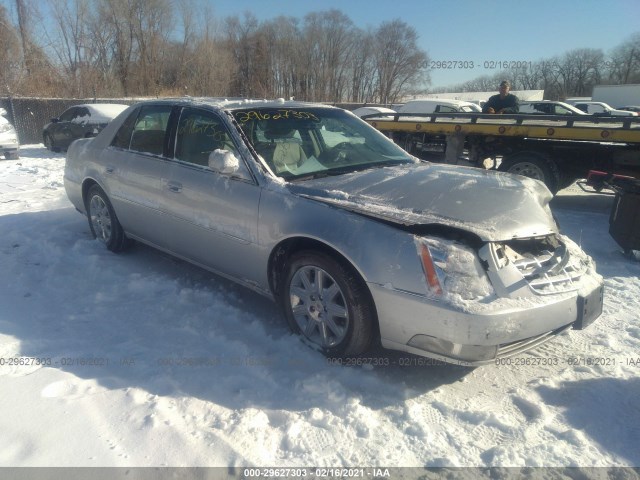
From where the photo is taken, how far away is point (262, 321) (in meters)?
3.54

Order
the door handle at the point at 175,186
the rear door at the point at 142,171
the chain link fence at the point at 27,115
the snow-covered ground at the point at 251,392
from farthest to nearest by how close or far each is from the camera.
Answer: the chain link fence at the point at 27,115 < the rear door at the point at 142,171 < the door handle at the point at 175,186 < the snow-covered ground at the point at 251,392

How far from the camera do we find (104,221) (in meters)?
4.91

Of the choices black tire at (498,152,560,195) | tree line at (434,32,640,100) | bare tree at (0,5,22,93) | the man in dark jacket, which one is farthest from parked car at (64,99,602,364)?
tree line at (434,32,640,100)

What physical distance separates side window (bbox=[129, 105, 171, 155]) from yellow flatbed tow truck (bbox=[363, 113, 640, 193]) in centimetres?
559

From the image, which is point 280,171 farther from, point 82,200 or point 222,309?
point 82,200

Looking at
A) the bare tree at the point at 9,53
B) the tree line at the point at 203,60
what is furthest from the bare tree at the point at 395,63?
the bare tree at the point at 9,53

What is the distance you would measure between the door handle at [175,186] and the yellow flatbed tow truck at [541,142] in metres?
5.81

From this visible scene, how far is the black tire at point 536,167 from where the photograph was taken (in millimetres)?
7457

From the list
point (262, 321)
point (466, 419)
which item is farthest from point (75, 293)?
point (466, 419)

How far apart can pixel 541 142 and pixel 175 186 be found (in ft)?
20.5

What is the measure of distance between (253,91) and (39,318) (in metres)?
40.0

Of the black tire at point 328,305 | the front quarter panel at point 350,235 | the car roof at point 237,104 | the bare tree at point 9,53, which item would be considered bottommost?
the black tire at point 328,305

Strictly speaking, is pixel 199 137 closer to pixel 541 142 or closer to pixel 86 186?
pixel 86 186

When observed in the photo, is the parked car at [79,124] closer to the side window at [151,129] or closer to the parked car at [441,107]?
the side window at [151,129]
